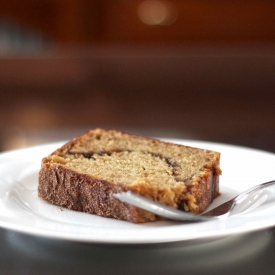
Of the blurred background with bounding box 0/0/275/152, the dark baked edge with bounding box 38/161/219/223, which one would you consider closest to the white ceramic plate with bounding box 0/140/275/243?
the dark baked edge with bounding box 38/161/219/223

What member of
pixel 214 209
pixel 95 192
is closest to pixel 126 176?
pixel 95 192

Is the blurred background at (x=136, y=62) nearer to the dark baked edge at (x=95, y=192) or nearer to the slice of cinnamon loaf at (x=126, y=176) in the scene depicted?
the slice of cinnamon loaf at (x=126, y=176)

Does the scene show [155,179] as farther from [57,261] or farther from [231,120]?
[231,120]

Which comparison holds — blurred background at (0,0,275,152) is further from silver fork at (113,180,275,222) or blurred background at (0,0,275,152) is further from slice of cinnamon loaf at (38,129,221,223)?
silver fork at (113,180,275,222)

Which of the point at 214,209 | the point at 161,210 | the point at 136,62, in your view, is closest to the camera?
the point at 161,210

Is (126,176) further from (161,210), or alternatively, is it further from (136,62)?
(136,62)
